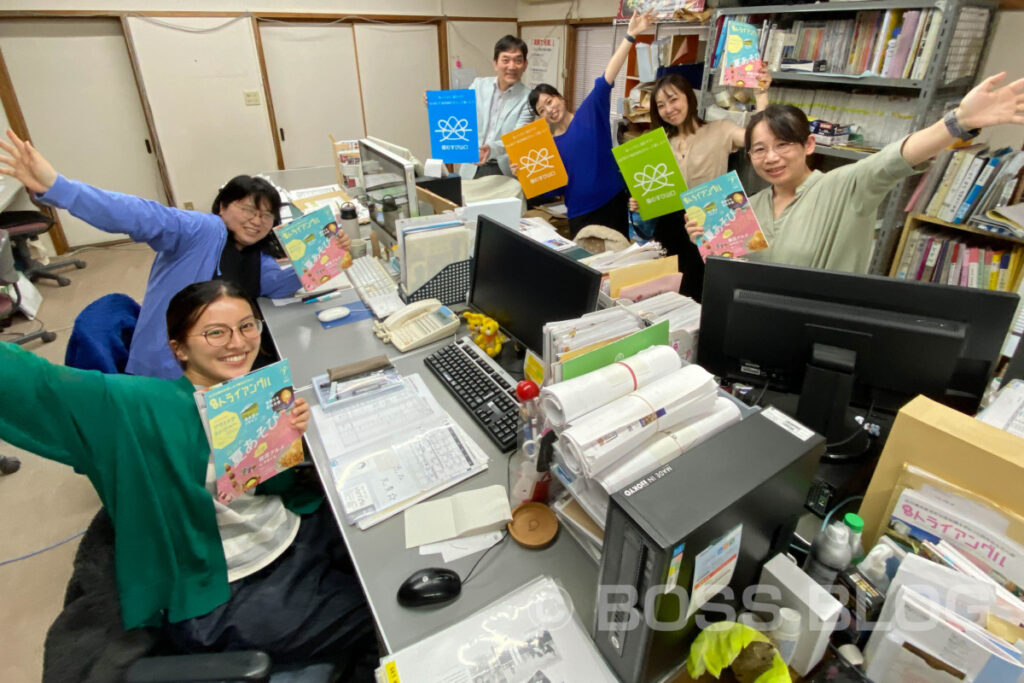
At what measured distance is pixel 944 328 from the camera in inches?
41.6

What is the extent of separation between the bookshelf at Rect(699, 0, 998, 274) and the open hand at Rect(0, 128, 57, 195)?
3369 mm

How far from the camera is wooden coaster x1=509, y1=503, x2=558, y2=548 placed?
43.7 inches

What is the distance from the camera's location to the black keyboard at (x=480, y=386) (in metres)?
1.41

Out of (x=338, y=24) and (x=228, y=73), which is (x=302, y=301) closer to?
(x=228, y=73)

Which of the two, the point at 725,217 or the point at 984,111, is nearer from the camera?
the point at 984,111

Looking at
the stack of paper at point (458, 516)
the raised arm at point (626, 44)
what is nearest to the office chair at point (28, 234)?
the raised arm at point (626, 44)

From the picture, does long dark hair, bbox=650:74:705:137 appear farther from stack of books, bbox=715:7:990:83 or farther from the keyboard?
the keyboard

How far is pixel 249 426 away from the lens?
1125mm

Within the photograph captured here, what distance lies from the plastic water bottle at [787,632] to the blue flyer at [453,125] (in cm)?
255

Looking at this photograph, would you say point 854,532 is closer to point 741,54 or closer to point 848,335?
point 848,335

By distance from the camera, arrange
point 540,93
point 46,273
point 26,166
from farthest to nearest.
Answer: point 46,273 < point 540,93 < point 26,166

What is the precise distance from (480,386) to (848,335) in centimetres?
93

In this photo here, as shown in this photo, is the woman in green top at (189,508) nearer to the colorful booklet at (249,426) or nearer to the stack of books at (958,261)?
the colorful booklet at (249,426)

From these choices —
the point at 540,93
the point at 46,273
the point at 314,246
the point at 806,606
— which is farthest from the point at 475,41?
the point at 806,606
